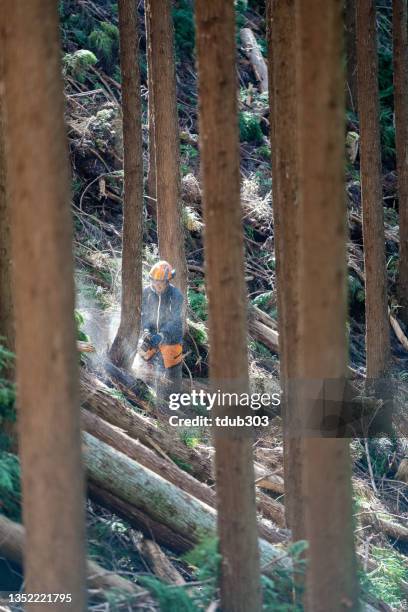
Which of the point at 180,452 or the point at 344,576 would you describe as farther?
the point at 180,452

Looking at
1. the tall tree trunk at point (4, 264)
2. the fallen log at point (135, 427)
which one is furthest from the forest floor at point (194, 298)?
the tall tree trunk at point (4, 264)

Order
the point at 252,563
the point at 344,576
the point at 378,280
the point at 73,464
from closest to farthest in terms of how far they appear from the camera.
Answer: the point at 73,464
the point at 344,576
the point at 252,563
the point at 378,280

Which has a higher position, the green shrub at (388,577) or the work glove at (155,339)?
the work glove at (155,339)

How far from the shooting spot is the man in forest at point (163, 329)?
1186 cm

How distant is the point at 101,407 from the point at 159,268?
2.57m

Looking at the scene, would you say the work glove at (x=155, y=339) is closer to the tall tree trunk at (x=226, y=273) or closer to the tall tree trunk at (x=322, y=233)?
the tall tree trunk at (x=226, y=273)

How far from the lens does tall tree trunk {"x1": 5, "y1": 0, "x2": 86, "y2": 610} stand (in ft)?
15.8

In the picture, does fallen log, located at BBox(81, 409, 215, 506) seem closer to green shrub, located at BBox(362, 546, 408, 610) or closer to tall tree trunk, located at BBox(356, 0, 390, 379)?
green shrub, located at BBox(362, 546, 408, 610)

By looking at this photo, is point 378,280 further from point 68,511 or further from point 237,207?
point 68,511

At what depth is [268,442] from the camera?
510 inches

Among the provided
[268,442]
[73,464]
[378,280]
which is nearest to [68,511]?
[73,464]

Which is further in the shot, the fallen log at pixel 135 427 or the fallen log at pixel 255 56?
the fallen log at pixel 255 56

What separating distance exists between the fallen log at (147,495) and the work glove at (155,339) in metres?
4.28

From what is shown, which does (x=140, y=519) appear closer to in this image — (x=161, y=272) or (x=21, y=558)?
(x=21, y=558)
